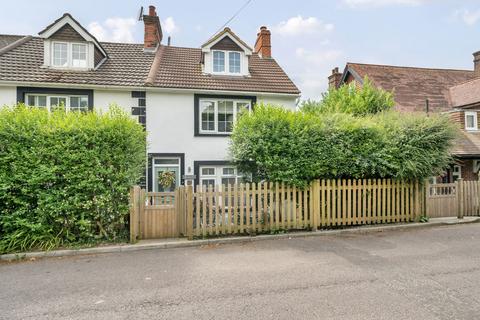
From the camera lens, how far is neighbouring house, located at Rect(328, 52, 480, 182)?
51.8 ft

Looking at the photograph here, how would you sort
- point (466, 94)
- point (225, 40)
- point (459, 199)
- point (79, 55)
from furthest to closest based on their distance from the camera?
point (466, 94) → point (225, 40) → point (79, 55) → point (459, 199)

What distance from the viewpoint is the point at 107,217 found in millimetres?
7434

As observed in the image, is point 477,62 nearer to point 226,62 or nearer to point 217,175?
point 226,62

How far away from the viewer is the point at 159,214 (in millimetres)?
7777

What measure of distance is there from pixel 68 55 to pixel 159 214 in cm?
919

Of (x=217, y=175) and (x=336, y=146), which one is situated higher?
(x=336, y=146)

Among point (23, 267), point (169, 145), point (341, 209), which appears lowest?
point (23, 267)

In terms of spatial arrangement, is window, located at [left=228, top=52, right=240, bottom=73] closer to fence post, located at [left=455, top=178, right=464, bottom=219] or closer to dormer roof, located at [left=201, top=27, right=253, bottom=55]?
dormer roof, located at [left=201, top=27, right=253, bottom=55]

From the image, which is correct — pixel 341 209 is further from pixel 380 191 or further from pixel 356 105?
pixel 356 105

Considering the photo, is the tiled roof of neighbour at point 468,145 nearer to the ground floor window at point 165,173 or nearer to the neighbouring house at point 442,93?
the neighbouring house at point 442,93

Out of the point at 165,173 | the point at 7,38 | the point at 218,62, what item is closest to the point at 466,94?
the point at 218,62

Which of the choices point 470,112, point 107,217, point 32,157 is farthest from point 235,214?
point 470,112

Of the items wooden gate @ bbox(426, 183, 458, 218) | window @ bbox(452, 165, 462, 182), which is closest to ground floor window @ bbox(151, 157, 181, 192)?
wooden gate @ bbox(426, 183, 458, 218)

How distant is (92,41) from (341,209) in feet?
39.7
